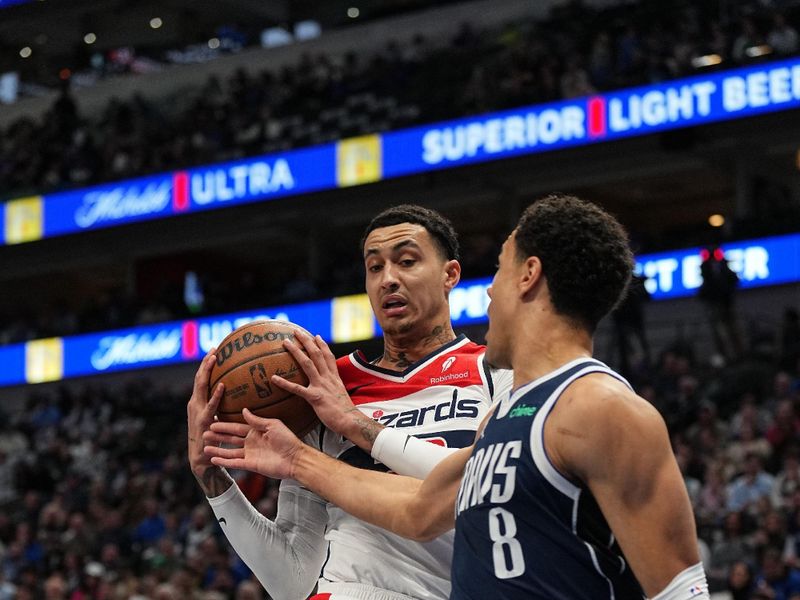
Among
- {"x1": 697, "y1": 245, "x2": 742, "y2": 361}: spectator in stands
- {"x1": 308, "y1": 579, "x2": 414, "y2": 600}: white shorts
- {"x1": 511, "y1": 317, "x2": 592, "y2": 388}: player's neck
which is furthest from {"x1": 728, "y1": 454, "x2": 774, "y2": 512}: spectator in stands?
{"x1": 511, "y1": 317, "x2": 592, "y2": 388}: player's neck

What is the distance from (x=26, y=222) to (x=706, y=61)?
12665 mm

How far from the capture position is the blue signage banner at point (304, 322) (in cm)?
1627

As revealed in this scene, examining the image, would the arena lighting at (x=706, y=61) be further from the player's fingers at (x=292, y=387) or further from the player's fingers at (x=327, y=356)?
the player's fingers at (x=292, y=387)

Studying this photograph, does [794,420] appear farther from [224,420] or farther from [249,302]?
[249,302]

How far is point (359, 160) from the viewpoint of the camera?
19656 mm

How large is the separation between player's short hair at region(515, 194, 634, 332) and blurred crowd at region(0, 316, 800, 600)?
6924 mm

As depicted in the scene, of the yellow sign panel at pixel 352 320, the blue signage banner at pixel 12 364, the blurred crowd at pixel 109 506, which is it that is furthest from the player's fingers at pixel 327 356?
the blue signage banner at pixel 12 364

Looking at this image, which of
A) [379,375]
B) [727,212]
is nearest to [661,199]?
[727,212]

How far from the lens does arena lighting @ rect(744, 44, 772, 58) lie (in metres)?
16.6

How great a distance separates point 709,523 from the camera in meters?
10.8

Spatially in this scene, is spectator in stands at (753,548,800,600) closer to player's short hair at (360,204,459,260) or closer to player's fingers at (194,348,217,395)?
player's short hair at (360,204,459,260)

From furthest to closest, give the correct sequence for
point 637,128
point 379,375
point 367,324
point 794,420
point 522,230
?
point 367,324 < point 637,128 < point 794,420 < point 379,375 < point 522,230

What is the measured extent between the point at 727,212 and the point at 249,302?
9.30m

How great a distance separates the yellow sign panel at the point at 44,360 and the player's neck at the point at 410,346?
19124 millimetres
